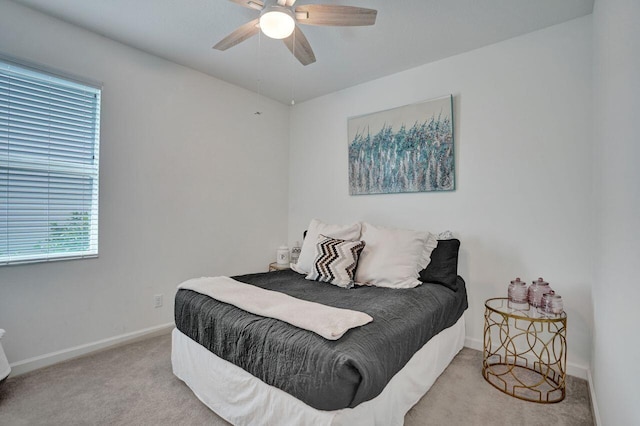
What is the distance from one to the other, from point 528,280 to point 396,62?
7.23 ft

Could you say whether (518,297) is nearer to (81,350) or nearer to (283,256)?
(283,256)

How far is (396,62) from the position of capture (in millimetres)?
2869

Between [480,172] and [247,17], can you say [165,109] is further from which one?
[480,172]

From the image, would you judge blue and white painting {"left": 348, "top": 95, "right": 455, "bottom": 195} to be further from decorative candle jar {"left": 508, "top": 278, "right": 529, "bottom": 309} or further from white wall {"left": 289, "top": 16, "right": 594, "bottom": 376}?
decorative candle jar {"left": 508, "top": 278, "right": 529, "bottom": 309}

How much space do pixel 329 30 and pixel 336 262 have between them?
1.82 metres

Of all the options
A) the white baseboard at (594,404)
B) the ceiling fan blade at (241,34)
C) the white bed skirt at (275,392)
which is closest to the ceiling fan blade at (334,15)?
the ceiling fan blade at (241,34)

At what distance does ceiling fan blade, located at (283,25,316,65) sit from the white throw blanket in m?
1.65

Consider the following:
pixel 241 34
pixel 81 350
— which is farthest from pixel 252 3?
pixel 81 350

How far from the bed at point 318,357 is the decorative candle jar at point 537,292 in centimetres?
49

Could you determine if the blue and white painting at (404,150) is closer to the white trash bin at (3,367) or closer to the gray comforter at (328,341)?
the gray comforter at (328,341)

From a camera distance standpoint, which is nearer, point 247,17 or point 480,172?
point 247,17

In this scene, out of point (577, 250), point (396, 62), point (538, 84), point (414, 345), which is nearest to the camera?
point (414, 345)

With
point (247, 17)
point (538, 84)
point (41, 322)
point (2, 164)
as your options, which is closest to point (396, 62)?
point (538, 84)

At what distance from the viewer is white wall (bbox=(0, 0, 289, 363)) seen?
7.18ft
